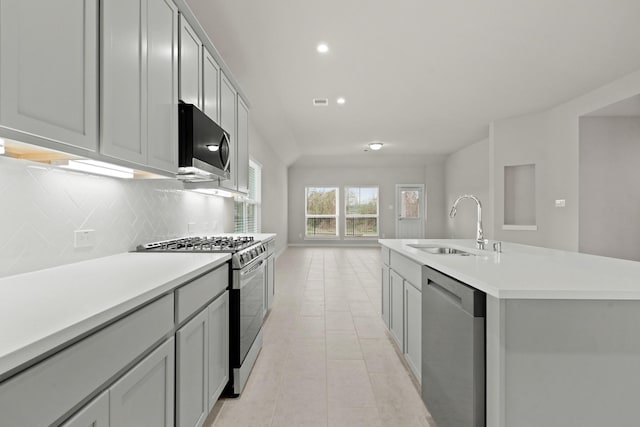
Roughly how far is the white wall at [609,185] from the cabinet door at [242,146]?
5.34 metres

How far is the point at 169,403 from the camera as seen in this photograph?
132cm

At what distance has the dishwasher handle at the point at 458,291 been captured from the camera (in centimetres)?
130

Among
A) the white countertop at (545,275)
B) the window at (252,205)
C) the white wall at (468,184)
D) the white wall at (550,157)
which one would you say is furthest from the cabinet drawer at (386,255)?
the white wall at (468,184)

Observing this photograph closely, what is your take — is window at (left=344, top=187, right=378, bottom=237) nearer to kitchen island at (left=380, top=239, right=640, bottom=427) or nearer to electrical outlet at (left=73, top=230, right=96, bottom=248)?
electrical outlet at (left=73, top=230, right=96, bottom=248)

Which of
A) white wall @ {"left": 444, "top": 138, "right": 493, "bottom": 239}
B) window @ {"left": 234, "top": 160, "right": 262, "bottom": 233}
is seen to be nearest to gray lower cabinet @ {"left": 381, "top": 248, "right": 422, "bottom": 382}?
window @ {"left": 234, "top": 160, "right": 262, "bottom": 233}

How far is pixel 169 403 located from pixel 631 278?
191 centimetres

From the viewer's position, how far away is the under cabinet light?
4.82ft

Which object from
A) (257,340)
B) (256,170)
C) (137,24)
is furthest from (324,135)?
(137,24)

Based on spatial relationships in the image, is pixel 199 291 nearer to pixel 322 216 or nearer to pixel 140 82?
pixel 140 82

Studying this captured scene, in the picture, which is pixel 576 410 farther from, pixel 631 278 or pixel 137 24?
pixel 137 24

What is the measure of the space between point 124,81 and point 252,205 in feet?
16.8

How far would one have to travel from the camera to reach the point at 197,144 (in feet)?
6.94

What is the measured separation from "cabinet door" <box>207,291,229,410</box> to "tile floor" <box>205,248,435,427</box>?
0.19 meters

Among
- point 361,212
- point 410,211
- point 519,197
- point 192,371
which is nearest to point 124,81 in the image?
point 192,371
